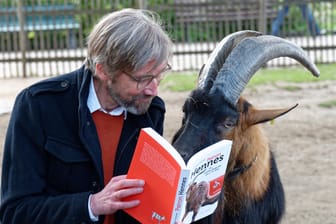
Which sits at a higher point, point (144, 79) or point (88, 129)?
point (144, 79)

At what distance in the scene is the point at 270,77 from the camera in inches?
594

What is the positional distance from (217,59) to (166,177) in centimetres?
171

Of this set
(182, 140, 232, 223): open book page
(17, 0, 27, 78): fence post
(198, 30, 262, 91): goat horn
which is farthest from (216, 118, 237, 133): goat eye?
(17, 0, 27, 78): fence post

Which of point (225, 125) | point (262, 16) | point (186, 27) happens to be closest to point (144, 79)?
point (225, 125)

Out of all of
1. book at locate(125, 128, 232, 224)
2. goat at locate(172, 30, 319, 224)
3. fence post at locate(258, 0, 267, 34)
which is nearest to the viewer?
book at locate(125, 128, 232, 224)

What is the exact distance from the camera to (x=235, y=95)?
4.83m

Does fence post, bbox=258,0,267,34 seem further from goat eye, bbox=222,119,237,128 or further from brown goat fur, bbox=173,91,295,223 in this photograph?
goat eye, bbox=222,119,237,128

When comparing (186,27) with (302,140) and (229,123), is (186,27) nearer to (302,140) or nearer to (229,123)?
(302,140)

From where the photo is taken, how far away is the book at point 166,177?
3.49m

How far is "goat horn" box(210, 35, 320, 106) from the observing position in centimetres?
482

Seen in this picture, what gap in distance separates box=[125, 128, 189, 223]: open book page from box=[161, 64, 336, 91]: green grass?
1016cm

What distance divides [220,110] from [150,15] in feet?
3.22

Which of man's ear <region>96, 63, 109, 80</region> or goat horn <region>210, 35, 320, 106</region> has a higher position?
man's ear <region>96, 63, 109, 80</region>

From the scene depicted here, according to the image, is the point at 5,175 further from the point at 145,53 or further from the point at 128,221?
the point at 145,53
